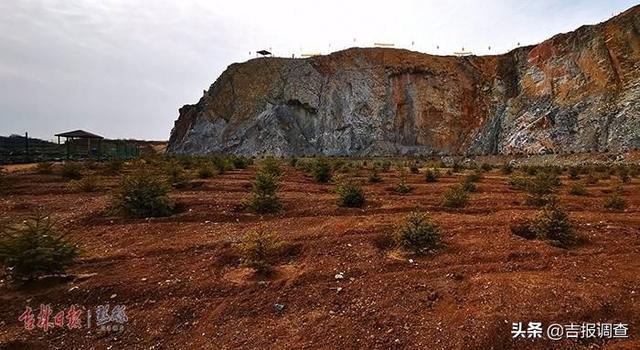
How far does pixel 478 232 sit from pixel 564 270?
7.37ft

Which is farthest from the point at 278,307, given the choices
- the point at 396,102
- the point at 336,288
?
the point at 396,102

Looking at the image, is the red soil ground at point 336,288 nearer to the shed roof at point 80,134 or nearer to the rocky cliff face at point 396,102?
the shed roof at point 80,134

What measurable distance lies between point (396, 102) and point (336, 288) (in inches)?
2172

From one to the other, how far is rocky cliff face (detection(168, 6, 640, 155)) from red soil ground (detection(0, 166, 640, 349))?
41.8 meters

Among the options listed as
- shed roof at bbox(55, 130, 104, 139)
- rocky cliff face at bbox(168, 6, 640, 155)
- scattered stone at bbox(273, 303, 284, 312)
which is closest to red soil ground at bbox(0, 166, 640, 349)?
scattered stone at bbox(273, 303, 284, 312)

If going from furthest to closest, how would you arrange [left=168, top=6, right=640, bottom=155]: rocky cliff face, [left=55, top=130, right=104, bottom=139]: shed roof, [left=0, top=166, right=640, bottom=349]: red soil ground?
1. [left=168, top=6, right=640, bottom=155]: rocky cliff face
2. [left=55, top=130, right=104, bottom=139]: shed roof
3. [left=0, top=166, right=640, bottom=349]: red soil ground

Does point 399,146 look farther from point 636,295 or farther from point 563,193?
point 636,295

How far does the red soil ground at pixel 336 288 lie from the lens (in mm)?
5098

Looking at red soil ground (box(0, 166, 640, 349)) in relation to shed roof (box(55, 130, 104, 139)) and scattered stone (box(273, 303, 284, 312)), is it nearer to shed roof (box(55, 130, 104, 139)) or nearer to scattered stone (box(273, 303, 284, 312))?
scattered stone (box(273, 303, 284, 312))

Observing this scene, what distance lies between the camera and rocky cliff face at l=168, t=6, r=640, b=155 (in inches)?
1863

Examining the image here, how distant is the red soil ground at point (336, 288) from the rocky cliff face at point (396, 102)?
41844 mm

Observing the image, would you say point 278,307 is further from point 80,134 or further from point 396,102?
point 396,102

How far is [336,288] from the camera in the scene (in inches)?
245

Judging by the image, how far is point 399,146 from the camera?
57250mm
